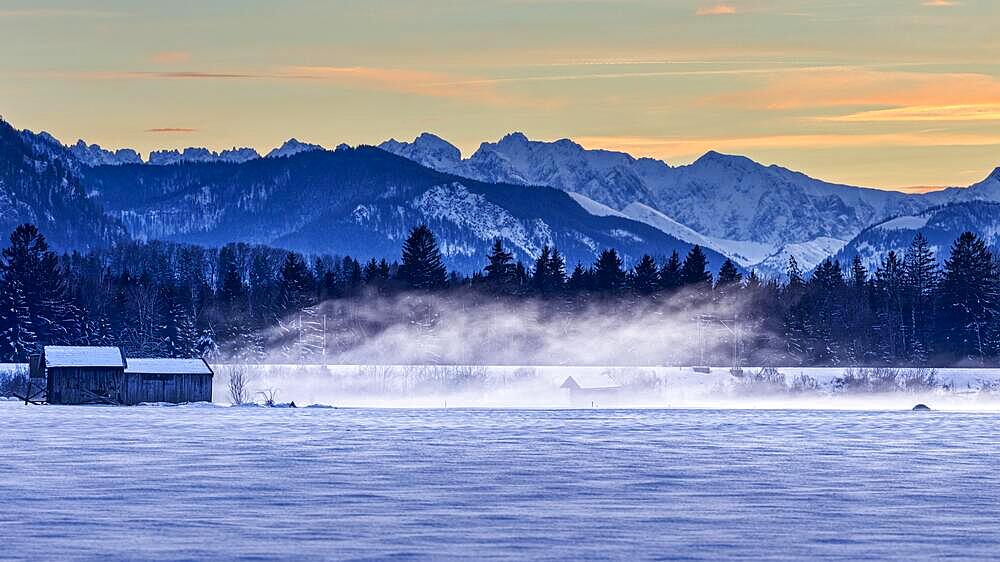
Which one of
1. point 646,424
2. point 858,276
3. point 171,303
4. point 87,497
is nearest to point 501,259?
point 171,303

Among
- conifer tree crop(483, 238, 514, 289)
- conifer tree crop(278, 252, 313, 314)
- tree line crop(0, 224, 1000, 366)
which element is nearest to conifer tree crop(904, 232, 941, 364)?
tree line crop(0, 224, 1000, 366)

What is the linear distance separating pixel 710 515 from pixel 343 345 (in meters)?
114

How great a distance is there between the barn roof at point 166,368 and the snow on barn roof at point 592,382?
24.7 meters

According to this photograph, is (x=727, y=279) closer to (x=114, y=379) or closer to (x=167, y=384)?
(x=167, y=384)

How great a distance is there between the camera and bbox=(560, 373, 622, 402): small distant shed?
9950 cm

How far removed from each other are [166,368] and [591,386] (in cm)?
2782

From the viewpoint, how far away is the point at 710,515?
32344 millimetres

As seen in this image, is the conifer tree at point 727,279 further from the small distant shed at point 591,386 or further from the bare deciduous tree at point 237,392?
the bare deciduous tree at point 237,392

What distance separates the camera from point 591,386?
101m

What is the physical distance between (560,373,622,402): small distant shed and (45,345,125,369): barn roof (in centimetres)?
2888

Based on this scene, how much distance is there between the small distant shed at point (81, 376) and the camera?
87812 mm

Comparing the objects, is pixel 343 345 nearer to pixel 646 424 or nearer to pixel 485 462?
pixel 646 424

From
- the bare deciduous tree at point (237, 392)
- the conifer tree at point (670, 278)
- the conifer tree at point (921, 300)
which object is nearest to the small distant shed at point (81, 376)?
the bare deciduous tree at point (237, 392)

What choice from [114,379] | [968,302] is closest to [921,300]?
[968,302]
